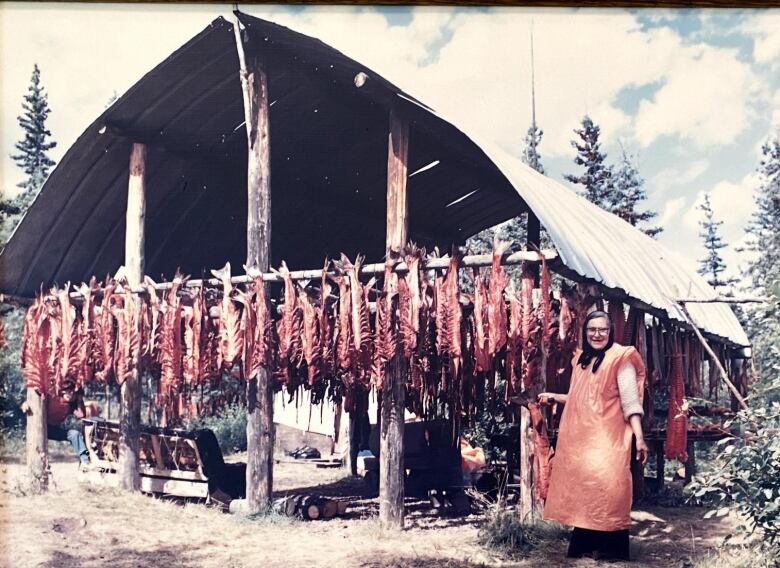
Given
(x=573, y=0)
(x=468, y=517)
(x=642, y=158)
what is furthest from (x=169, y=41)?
(x=468, y=517)

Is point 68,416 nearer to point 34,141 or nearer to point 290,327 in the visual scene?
point 290,327

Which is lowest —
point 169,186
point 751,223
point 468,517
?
point 468,517

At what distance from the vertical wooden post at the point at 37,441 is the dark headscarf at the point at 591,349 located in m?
5.52

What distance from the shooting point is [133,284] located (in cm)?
855

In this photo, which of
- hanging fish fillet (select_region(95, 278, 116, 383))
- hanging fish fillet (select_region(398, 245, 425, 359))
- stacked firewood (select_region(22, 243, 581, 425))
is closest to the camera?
stacked firewood (select_region(22, 243, 581, 425))

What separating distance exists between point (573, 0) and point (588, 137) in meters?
1.09

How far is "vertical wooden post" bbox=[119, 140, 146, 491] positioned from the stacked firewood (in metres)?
0.27

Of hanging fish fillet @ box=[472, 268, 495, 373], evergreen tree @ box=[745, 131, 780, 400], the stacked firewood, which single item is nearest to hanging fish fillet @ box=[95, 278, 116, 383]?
the stacked firewood

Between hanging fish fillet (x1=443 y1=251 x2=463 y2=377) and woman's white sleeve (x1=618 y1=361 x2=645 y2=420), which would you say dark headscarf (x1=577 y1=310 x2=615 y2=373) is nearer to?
woman's white sleeve (x1=618 y1=361 x2=645 y2=420)

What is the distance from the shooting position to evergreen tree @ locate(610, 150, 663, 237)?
604cm

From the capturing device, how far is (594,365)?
570 centimetres

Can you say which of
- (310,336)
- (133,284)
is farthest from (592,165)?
(133,284)

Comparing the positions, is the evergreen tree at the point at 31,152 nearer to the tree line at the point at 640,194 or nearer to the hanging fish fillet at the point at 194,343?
the tree line at the point at 640,194

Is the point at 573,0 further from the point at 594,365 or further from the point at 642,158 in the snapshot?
the point at 594,365
